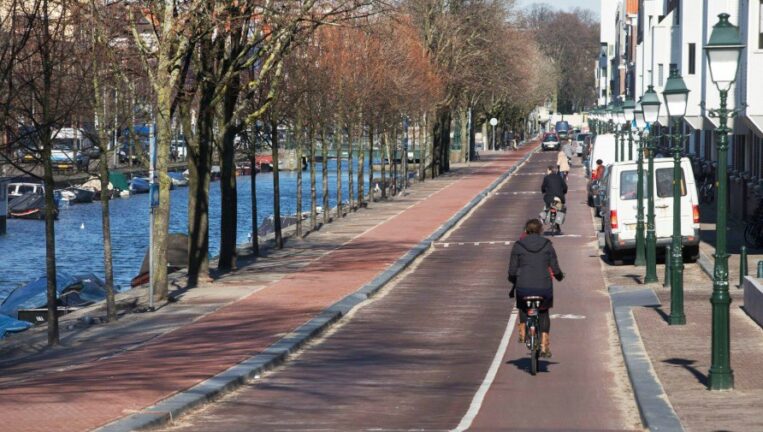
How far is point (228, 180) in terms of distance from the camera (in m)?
32.9

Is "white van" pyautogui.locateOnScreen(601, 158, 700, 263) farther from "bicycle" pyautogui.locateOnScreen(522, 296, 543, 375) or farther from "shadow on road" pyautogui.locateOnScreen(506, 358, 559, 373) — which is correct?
"bicycle" pyautogui.locateOnScreen(522, 296, 543, 375)

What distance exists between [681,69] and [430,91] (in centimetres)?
1640

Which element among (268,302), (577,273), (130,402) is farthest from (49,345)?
(577,273)

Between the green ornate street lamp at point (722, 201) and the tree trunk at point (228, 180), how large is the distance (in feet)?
58.3

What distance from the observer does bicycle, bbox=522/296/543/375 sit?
54.3 ft

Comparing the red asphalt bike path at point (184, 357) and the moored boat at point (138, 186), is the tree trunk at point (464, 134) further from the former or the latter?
the red asphalt bike path at point (184, 357)

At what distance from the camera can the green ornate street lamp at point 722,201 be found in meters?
14.7

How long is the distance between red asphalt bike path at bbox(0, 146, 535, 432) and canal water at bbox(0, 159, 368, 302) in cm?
1733

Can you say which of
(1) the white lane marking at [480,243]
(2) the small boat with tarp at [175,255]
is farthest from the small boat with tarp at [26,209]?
(1) the white lane marking at [480,243]

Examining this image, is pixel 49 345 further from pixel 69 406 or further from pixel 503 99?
pixel 503 99

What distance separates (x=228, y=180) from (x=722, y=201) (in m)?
19.4

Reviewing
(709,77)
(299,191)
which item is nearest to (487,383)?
(709,77)

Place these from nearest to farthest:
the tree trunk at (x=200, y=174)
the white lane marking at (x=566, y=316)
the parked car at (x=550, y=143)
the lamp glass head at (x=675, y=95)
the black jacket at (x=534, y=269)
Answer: the black jacket at (x=534, y=269), the lamp glass head at (x=675, y=95), the white lane marking at (x=566, y=316), the tree trunk at (x=200, y=174), the parked car at (x=550, y=143)

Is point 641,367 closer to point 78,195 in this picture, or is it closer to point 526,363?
point 526,363
